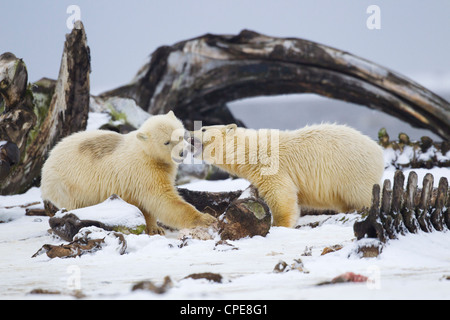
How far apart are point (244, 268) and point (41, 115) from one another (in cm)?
737

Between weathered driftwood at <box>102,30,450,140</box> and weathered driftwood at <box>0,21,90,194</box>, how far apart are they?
360 centimetres

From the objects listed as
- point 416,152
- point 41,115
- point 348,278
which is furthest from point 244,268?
point 41,115

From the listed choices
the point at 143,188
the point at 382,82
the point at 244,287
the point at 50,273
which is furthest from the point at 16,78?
the point at 382,82

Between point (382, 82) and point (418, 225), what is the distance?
310 inches

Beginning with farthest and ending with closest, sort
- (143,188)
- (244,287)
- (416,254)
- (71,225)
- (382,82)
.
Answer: (382,82)
(143,188)
(71,225)
(416,254)
(244,287)

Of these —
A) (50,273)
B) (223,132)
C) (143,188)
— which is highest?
(223,132)

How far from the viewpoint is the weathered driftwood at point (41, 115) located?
288 inches

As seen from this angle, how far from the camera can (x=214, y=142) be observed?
7.09m

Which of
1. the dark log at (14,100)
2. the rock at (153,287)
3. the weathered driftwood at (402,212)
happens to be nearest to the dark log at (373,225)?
the weathered driftwood at (402,212)

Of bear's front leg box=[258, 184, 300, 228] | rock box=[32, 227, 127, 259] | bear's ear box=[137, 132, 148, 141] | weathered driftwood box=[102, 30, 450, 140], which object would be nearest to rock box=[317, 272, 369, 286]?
rock box=[32, 227, 127, 259]
